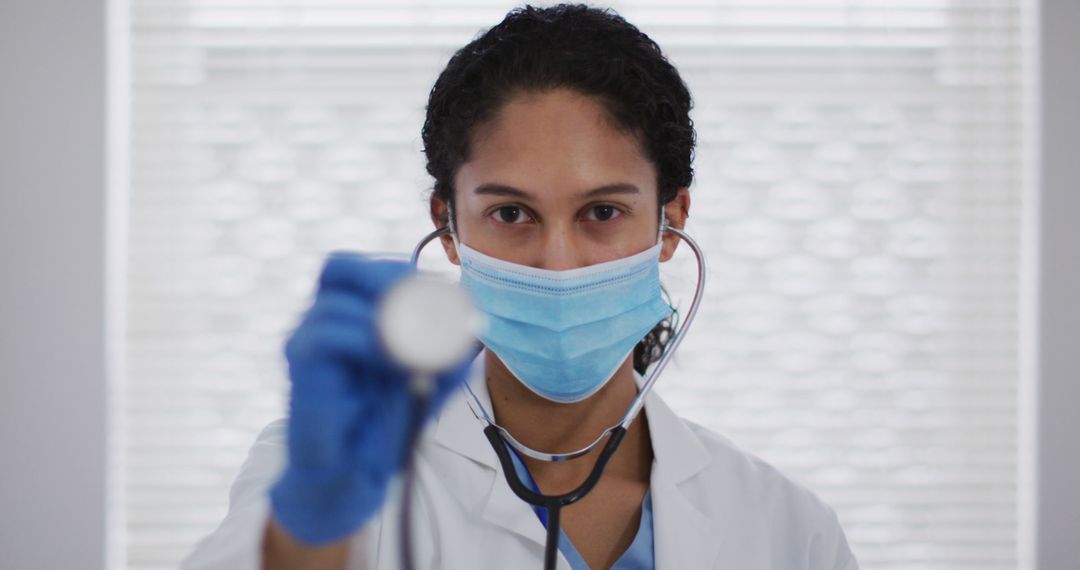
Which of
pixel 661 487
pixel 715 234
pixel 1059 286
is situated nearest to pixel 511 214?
pixel 661 487

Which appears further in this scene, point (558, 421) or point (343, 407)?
point (558, 421)

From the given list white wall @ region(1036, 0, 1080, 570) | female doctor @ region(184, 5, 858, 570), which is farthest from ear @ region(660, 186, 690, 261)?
white wall @ region(1036, 0, 1080, 570)

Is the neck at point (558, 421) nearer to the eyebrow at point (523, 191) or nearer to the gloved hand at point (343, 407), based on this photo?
the eyebrow at point (523, 191)

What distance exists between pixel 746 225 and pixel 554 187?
83 centimetres

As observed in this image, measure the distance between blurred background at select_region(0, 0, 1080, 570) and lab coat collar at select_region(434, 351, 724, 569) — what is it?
1.76 feet

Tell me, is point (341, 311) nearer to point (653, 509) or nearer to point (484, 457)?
point (484, 457)

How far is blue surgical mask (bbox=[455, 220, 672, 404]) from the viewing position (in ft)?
2.70

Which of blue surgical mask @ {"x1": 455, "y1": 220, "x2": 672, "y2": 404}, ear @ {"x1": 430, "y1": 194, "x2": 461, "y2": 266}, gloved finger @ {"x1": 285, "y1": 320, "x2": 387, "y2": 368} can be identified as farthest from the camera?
ear @ {"x1": 430, "y1": 194, "x2": 461, "y2": 266}

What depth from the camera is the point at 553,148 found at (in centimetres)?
85

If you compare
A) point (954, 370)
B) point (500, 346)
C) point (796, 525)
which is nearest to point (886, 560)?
point (954, 370)

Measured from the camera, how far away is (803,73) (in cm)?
156

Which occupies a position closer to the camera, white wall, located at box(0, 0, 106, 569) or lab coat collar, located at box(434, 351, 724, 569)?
lab coat collar, located at box(434, 351, 724, 569)

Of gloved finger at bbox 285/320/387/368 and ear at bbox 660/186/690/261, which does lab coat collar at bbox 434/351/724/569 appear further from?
gloved finger at bbox 285/320/387/368

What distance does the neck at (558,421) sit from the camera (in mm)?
971
